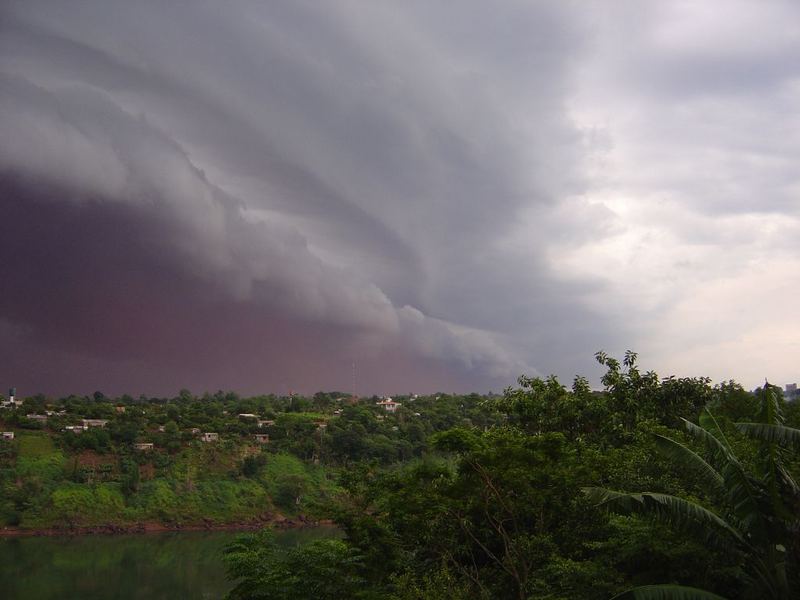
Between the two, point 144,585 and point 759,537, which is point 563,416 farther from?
point 144,585

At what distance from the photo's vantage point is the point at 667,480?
1658 centimetres

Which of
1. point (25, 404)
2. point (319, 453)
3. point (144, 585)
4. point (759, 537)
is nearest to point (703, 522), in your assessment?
point (759, 537)

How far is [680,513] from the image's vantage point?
38.4ft

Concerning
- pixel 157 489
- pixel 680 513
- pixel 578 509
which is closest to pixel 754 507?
pixel 680 513

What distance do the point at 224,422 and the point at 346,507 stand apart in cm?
9064

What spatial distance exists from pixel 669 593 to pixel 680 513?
4.98 feet

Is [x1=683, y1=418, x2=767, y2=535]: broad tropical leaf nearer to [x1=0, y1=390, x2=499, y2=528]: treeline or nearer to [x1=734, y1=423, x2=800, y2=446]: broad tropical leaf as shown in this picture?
[x1=734, y1=423, x2=800, y2=446]: broad tropical leaf

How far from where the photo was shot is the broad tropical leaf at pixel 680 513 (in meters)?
11.7

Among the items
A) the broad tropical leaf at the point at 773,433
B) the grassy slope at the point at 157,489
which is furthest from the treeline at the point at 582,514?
the grassy slope at the point at 157,489

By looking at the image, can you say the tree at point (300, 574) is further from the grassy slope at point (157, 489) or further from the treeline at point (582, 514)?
the grassy slope at point (157, 489)

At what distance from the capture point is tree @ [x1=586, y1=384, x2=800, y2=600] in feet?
37.3

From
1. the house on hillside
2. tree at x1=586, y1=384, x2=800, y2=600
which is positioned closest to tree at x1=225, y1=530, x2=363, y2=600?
tree at x1=586, y1=384, x2=800, y2=600

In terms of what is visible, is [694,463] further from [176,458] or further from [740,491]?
[176,458]

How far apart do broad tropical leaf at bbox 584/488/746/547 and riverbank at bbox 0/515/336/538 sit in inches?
2473
